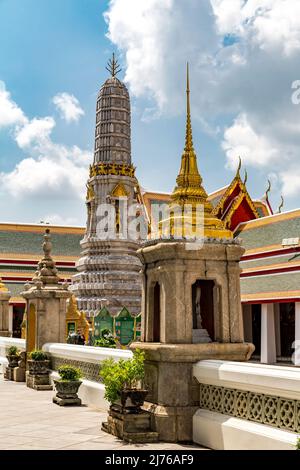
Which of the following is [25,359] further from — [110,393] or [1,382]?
[110,393]

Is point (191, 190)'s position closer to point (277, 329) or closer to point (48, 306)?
point (48, 306)

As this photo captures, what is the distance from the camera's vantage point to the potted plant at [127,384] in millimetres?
9930

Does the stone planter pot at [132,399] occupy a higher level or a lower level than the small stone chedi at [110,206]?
lower

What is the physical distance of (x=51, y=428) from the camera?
10820 millimetres

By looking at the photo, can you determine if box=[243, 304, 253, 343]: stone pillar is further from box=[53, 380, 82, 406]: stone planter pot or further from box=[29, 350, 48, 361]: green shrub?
box=[53, 380, 82, 406]: stone planter pot

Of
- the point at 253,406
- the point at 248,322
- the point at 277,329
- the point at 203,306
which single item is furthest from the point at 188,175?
the point at 248,322

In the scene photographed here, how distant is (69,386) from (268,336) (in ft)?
54.7

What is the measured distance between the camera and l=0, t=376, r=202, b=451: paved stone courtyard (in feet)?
30.2

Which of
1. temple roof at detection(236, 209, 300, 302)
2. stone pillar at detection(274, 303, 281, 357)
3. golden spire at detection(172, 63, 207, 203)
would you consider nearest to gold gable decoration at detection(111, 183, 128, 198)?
temple roof at detection(236, 209, 300, 302)

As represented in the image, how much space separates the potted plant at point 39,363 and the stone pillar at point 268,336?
1357 centimetres

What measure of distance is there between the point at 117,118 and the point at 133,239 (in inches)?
333

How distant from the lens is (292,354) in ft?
95.9

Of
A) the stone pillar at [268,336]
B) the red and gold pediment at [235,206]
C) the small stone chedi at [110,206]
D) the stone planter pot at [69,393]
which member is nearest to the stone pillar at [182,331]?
the stone planter pot at [69,393]

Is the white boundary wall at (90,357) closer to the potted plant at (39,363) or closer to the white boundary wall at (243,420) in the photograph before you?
the potted plant at (39,363)
